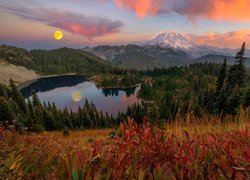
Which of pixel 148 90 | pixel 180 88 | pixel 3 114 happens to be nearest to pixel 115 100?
pixel 148 90

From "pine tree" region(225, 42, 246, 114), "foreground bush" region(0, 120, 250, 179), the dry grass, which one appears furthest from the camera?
"pine tree" region(225, 42, 246, 114)

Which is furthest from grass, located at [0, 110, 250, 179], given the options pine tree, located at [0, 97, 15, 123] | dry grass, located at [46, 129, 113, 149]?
pine tree, located at [0, 97, 15, 123]

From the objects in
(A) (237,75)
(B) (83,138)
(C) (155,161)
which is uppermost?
(C) (155,161)

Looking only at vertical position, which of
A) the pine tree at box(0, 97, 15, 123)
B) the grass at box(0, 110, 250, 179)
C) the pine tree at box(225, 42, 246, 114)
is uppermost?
the grass at box(0, 110, 250, 179)

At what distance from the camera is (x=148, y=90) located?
18838cm

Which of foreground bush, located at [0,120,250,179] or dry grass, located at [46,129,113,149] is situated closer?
foreground bush, located at [0,120,250,179]

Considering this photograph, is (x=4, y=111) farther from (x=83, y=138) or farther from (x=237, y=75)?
(x=237, y=75)

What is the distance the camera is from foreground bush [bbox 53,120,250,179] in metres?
1.91

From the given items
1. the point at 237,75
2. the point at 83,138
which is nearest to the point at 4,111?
the point at 83,138

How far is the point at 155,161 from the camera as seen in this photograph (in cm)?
260

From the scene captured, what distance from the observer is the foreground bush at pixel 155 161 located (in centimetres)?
191

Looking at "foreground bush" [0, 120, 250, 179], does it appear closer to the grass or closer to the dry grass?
the grass

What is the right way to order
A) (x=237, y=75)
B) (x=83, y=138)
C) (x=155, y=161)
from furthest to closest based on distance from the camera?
(x=237, y=75)
(x=83, y=138)
(x=155, y=161)

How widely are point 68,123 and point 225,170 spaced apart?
95.9m
